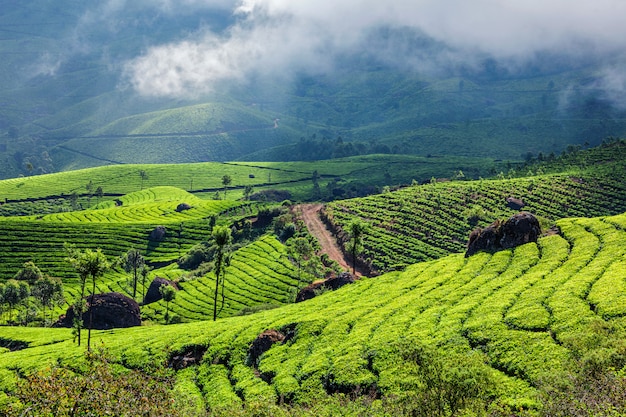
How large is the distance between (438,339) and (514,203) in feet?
440

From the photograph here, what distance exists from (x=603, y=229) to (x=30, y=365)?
3709 inches

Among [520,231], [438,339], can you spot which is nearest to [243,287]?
[520,231]

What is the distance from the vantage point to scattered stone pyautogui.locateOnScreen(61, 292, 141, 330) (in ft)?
385

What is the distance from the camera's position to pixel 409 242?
15662 centimetres

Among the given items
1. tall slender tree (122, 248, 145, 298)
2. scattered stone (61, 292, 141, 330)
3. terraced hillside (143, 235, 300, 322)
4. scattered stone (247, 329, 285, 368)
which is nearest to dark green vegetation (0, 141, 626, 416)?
scattered stone (247, 329, 285, 368)

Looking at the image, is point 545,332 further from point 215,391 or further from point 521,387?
point 215,391

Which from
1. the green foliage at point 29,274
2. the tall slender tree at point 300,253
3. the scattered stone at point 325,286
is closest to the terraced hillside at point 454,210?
the tall slender tree at point 300,253

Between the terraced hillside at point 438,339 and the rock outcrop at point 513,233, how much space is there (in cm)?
289

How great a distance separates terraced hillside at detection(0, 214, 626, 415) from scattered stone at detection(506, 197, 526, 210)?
82.5 meters

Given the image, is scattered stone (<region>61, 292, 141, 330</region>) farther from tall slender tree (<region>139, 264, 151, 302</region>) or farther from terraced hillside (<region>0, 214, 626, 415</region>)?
tall slender tree (<region>139, 264, 151, 302</region>)

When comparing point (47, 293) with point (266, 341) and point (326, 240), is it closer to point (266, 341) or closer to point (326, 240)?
point (326, 240)

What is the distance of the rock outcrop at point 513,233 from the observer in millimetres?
88938

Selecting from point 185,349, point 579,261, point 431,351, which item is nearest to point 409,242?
point 579,261

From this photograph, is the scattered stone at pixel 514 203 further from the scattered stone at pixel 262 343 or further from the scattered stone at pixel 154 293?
the scattered stone at pixel 262 343
